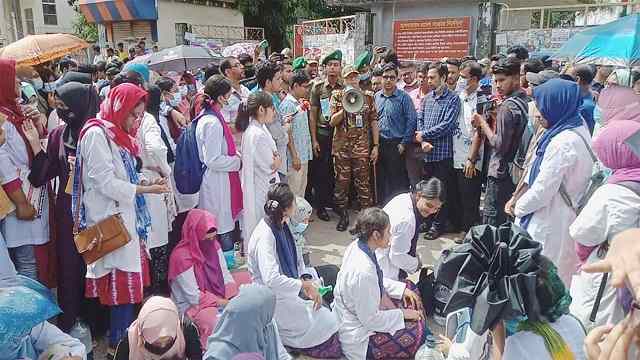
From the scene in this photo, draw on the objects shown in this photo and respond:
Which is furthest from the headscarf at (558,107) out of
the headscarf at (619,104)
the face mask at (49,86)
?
the face mask at (49,86)

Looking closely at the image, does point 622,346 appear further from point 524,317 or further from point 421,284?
point 421,284

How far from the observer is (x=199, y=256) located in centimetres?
366

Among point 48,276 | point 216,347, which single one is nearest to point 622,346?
point 216,347

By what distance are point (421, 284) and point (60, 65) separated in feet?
25.3

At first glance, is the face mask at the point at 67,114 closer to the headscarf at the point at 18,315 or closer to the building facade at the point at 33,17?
the headscarf at the point at 18,315

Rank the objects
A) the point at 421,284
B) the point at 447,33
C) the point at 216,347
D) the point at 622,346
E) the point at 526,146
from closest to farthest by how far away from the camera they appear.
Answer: the point at 622,346
the point at 216,347
the point at 421,284
the point at 526,146
the point at 447,33

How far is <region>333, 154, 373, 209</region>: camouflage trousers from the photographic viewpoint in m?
6.02

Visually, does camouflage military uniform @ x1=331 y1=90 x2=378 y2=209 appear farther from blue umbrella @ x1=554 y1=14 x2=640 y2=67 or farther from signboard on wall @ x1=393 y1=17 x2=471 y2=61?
signboard on wall @ x1=393 y1=17 x2=471 y2=61

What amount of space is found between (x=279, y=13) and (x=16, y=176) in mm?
21767

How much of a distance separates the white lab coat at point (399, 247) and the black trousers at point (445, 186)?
6.69 feet

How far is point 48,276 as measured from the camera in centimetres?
341

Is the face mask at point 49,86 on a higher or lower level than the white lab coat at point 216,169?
higher

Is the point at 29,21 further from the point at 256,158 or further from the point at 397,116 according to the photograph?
the point at 256,158

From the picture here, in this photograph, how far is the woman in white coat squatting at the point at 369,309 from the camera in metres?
3.17
